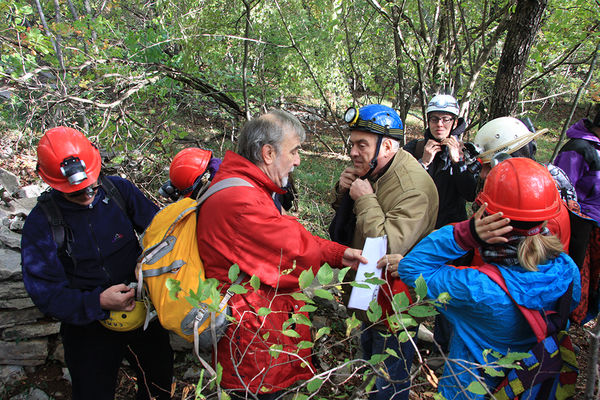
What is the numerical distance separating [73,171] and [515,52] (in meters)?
3.78

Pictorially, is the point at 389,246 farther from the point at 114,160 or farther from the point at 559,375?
the point at 114,160

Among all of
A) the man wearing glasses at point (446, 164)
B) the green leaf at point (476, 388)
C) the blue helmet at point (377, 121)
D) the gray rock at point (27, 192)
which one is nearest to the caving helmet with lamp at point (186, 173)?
the blue helmet at point (377, 121)

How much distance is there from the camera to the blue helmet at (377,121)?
209 cm

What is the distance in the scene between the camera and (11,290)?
2992mm

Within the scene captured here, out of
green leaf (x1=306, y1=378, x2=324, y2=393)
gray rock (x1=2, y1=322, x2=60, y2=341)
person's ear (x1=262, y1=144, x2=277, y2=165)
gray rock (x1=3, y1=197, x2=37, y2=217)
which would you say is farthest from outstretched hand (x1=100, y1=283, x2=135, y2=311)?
gray rock (x1=3, y1=197, x2=37, y2=217)

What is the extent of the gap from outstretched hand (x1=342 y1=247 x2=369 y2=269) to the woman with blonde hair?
1.45 ft

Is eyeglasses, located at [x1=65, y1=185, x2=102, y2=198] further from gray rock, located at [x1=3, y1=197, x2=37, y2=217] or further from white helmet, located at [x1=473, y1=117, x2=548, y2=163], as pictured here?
white helmet, located at [x1=473, y1=117, x2=548, y2=163]

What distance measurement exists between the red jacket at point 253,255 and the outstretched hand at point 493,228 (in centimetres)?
77

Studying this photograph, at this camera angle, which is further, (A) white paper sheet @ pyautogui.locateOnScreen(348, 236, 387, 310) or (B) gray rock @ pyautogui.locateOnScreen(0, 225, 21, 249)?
(B) gray rock @ pyautogui.locateOnScreen(0, 225, 21, 249)

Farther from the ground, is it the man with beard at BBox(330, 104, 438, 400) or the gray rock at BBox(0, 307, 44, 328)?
the man with beard at BBox(330, 104, 438, 400)

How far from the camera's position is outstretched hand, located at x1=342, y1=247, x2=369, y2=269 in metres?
1.99

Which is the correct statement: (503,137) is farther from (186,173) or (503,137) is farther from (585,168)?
(186,173)

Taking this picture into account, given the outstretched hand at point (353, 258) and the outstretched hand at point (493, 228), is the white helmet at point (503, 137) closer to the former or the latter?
the outstretched hand at point (493, 228)

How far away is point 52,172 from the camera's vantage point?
75.6 inches
